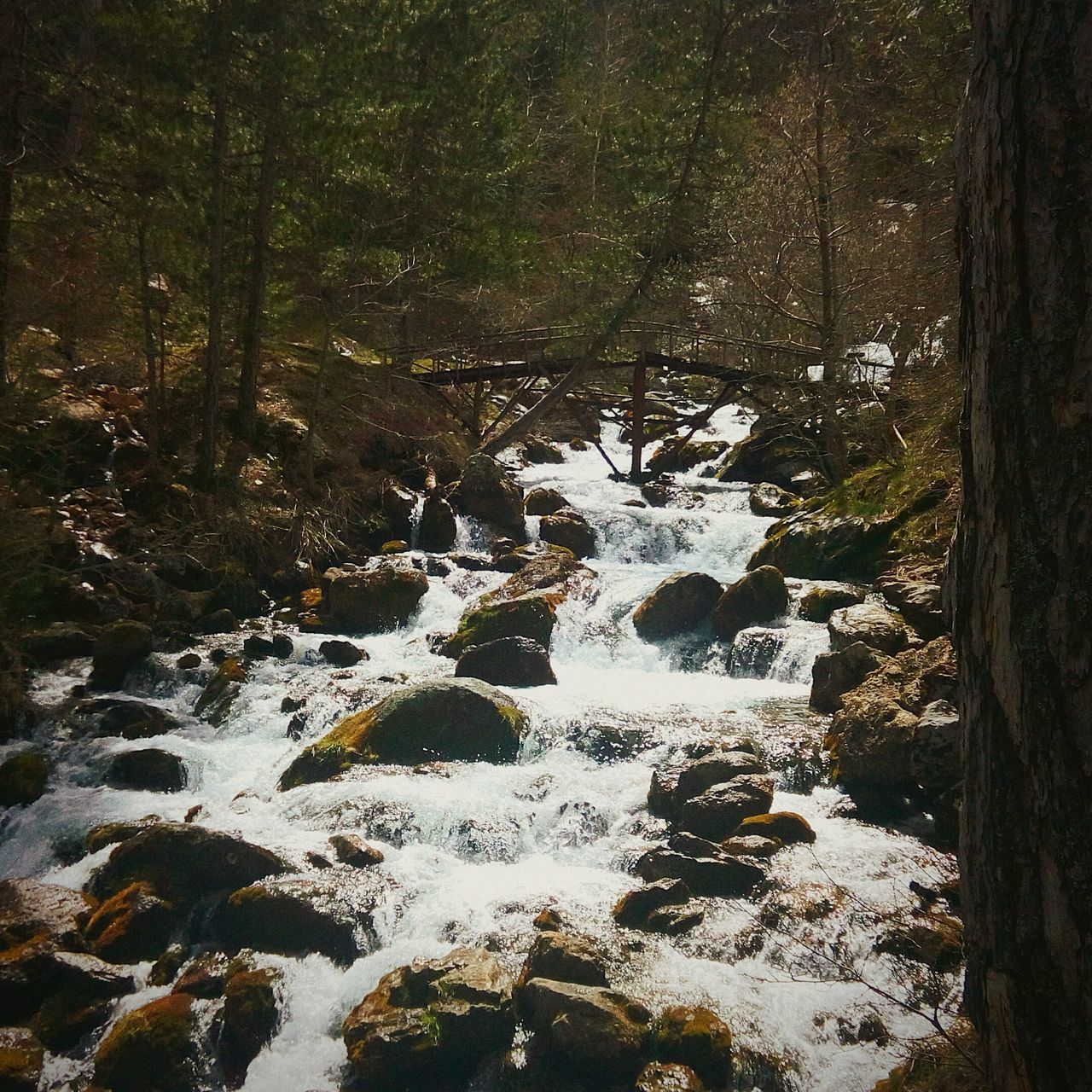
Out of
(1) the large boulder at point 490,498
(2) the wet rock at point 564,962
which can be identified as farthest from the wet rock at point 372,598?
(2) the wet rock at point 564,962

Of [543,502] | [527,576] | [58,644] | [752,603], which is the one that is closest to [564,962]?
[752,603]

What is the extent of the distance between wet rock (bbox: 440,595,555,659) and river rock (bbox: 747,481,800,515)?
751 cm

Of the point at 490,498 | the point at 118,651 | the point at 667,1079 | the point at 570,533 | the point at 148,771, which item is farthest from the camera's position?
the point at 490,498

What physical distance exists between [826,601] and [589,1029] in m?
7.59

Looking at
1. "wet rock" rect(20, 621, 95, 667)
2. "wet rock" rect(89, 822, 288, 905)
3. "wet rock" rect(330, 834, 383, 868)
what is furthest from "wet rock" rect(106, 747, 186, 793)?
"wet rock" rect(20, 621, 95, 667)

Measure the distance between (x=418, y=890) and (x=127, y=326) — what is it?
9.45 m

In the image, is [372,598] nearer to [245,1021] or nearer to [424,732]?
[424,732]

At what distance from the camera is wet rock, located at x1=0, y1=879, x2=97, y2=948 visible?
18.9 feet

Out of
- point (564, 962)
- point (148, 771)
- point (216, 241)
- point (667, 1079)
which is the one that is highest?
point (216, 241)

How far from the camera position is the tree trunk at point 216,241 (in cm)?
1119

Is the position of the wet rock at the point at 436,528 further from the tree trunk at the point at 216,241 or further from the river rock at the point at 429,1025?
the river rock at the point at 429,1025

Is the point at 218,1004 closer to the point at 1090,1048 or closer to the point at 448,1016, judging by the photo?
the point at 448,1016

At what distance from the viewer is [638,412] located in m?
20.3

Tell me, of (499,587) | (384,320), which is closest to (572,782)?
(499,587)
